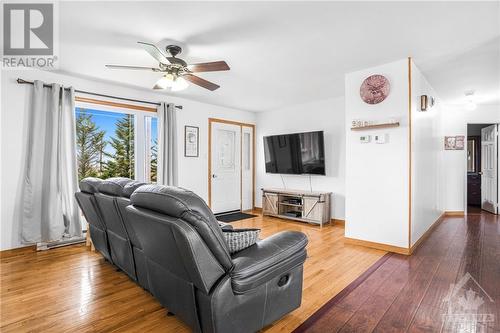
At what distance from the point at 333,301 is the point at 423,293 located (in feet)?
2.85

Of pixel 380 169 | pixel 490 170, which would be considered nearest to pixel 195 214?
pixel 380 169

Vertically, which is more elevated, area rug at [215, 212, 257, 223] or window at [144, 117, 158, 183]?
window at [144, 117, 158, 183]

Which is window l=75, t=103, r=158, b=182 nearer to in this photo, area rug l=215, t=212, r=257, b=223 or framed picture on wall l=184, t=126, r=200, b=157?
framed picture on wall l=184, t=126, r=200, b=157

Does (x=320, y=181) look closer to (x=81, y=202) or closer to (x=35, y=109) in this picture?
(x=81, y=202)

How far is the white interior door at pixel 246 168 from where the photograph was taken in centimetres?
646

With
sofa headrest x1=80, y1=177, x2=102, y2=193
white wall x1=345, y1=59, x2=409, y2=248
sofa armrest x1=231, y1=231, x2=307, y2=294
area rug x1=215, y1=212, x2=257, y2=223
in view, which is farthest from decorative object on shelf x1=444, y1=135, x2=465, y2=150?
sofa headrest x1=80, y1=177, x2=102, y2=193

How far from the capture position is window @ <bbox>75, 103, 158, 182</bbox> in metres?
4.17

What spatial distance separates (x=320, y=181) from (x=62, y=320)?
15.1ft

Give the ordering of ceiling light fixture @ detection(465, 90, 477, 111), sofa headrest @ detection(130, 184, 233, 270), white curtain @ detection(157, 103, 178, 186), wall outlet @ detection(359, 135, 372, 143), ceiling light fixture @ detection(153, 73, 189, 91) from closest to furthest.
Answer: sofa headrest @ detection(130, 184, 233, 270), ceiling light fixture @ detection(153, 73, 189, 91), wall outlet @ detection(359, 135, 372, 143), white curtain @ detection(157, 103, 178, 186), ceiling light fixture @ detection(465, 90, 477, 111)

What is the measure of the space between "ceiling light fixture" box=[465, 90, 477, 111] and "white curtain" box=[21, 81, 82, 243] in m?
6.61

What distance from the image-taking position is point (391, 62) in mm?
3410

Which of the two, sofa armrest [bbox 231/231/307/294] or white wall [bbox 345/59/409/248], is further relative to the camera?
white wall [bbox 345/59/409/248]

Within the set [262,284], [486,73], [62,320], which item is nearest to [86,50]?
[62,320]
